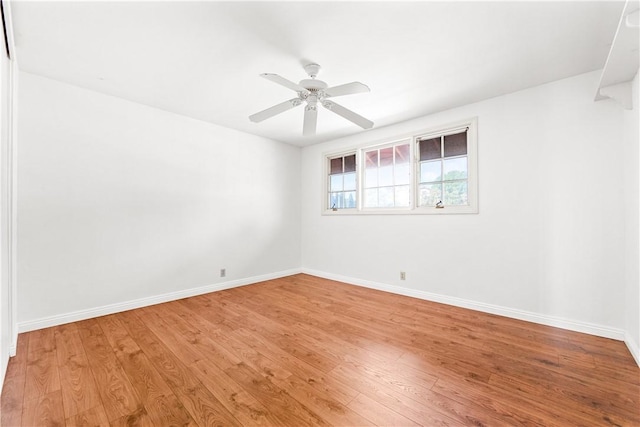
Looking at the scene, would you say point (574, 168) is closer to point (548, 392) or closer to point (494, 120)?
point (494, 120)

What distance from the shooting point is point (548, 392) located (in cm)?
163

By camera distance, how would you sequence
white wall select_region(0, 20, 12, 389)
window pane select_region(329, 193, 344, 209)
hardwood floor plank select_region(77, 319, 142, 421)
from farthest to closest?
window pane select_region(329, 193, 344, 209) → white wall select_region(0, 20, 12, 389) → hardwood floor plank select_region(77, 319, 142, 421)

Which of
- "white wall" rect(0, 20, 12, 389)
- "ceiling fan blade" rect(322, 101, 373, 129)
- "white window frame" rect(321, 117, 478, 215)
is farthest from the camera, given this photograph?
"white window frame" rect(321, 117, 478, 215)

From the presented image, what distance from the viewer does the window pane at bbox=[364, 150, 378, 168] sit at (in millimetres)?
4264

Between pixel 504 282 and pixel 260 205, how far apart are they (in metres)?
3.62

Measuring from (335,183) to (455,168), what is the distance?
2.09 meters

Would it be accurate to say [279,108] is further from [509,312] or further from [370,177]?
[509,312]

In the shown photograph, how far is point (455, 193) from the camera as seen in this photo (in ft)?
11.0

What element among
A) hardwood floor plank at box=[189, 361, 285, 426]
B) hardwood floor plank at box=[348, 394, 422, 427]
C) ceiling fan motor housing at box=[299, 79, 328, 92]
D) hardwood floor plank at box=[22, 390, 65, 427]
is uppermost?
ceiling fan motor housing at box=[299, 79, 328, 92]

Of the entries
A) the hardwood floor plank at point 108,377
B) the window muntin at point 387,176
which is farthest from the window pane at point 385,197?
the hardwood floor plank at point 108,377

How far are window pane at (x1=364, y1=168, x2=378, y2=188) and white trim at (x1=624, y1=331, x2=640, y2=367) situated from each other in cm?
304

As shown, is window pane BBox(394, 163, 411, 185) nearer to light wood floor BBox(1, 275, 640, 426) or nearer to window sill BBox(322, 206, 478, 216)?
window sill BBox(322, 206, 478, 216)

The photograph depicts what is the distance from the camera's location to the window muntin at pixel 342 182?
4.57m

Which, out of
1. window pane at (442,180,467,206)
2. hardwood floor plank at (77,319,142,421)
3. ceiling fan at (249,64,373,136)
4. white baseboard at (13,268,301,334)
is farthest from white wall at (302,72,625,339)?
hardwood floor plank at (77,319,142,421)
